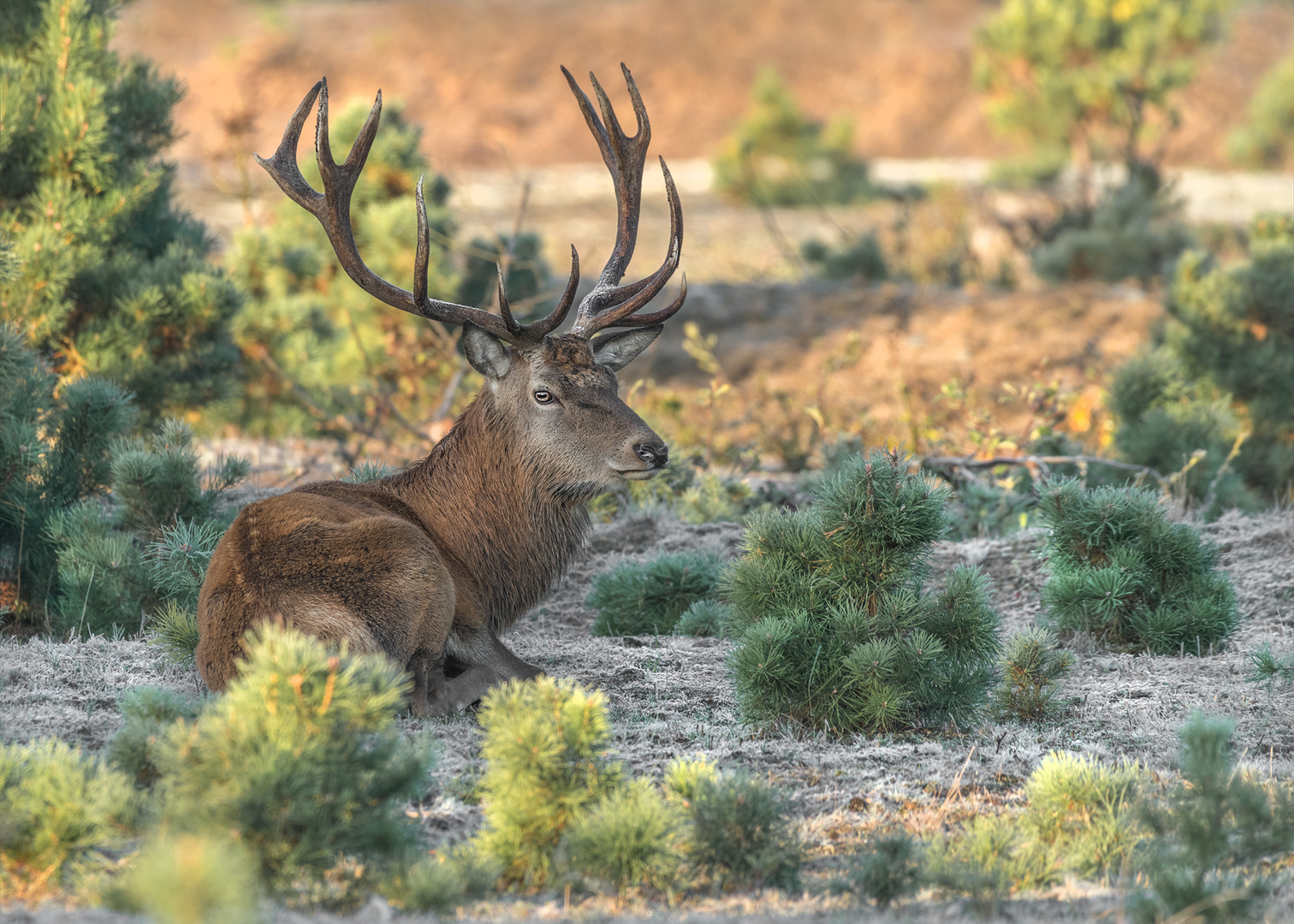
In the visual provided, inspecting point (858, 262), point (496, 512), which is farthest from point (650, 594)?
point (858, 262)

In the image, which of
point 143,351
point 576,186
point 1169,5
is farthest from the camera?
point 576,186

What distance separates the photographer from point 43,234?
8.07 metres

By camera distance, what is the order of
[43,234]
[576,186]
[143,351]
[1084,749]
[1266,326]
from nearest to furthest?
[1084,749] < [43,234] < [143,351] < [1266,326] < [576,186]

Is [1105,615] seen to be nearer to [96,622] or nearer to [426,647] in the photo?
[426,647]

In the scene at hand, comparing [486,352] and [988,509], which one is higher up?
[486,352]

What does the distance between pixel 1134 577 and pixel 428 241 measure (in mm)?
3483

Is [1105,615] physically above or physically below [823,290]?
below

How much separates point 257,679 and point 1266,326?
9.45 meters

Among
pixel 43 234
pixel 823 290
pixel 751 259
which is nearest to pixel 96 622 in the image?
pixel 43 234

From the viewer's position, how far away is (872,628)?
509 cm

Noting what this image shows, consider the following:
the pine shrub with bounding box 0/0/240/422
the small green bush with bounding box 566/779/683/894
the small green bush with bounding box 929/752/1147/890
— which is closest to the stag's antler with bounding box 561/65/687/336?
the small green bush with bounding box 929/752/1147/890

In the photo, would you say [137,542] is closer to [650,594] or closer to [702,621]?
[650,594]

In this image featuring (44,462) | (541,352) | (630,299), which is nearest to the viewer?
(541,352)

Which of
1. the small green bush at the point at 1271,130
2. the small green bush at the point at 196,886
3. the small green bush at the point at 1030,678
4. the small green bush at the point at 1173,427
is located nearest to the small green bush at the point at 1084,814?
the small green bush at the point at 1030,678
